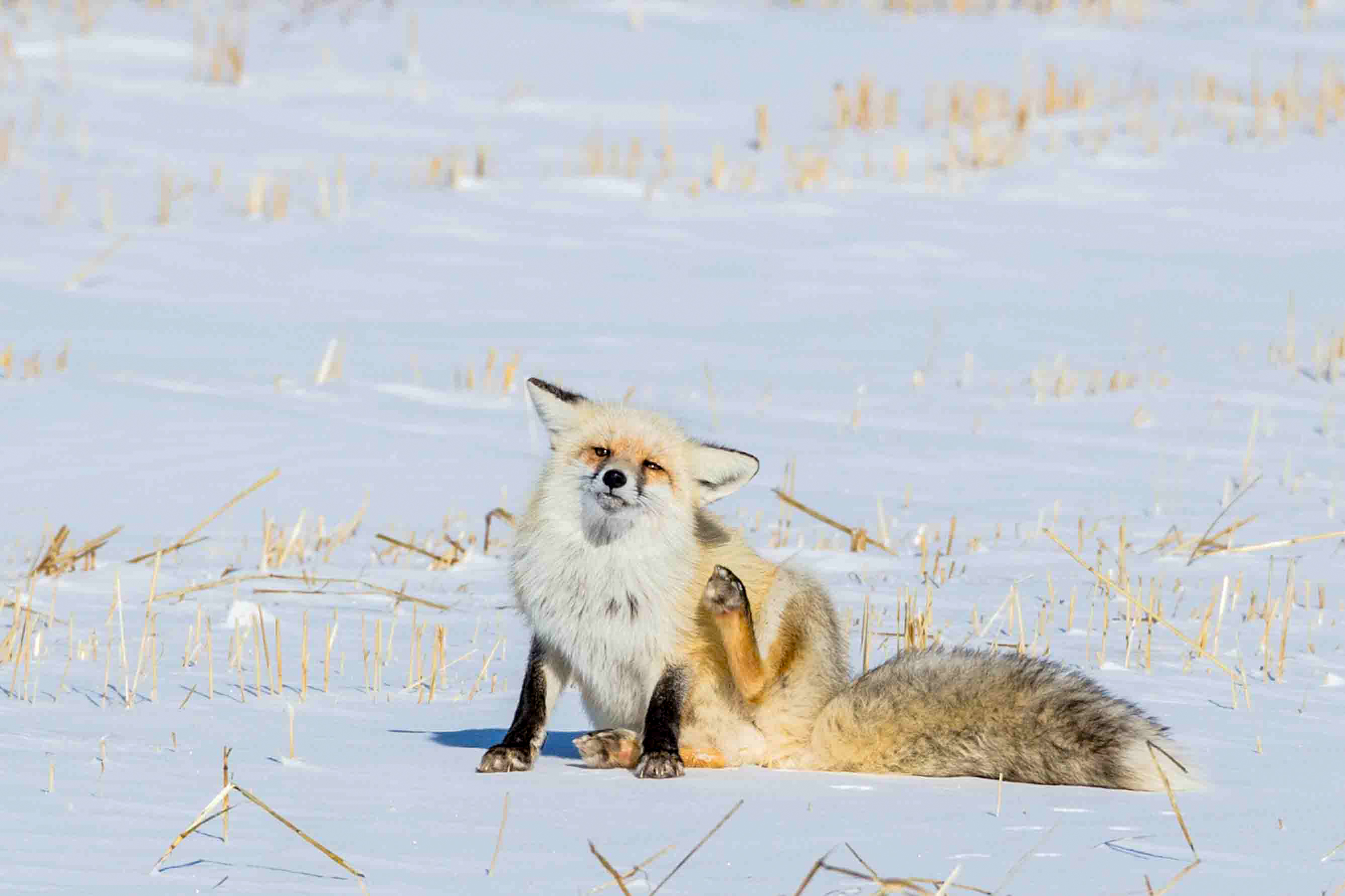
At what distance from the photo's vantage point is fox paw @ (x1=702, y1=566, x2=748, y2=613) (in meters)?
4.53

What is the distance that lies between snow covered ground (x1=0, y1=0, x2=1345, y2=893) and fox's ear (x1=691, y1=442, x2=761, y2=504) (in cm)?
85

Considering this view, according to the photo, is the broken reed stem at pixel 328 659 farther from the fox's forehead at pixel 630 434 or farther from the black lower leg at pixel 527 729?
the fox's forehead at pixel 630 434

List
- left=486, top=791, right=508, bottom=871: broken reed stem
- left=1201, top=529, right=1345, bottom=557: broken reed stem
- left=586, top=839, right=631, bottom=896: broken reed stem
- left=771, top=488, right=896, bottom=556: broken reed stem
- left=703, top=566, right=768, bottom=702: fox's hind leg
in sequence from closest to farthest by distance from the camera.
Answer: left=586, top=839, right=631, bottom=896: broken reed stem → left=486, top=791, right=508, bottom=871: broken reed stem → left=703, top=566, right=768, bottom=702: fox's hind leg → left=1201, top=529, right=1345, bottom=557: broken reed stem → left=771, top=488, right=896, bottom=556: broken reed stem

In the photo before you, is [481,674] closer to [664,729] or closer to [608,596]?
[608,596]

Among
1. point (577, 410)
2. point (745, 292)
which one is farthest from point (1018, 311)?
point (577, 410)

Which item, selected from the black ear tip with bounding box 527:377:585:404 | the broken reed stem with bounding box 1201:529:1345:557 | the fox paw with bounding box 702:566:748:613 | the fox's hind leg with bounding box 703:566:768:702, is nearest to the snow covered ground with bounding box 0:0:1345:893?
the broken reed stem with bounding box 1201:529:1345:557

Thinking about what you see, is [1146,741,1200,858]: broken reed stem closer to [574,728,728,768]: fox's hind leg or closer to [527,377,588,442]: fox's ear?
[574,728,728,768]: fox's hind leg

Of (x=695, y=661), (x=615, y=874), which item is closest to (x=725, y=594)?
Answer: (x=695, y=661)

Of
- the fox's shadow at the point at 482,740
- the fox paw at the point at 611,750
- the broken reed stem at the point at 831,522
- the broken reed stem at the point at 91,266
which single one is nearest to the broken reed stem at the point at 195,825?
the fox paw at the point at 611,750

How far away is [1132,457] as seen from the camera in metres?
11.7

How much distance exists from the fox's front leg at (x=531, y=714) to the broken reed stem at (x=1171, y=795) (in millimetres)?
1535

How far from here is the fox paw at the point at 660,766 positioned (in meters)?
4.43

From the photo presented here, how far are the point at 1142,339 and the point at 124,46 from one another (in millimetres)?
16119

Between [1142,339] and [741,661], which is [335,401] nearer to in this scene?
[1142,339]
